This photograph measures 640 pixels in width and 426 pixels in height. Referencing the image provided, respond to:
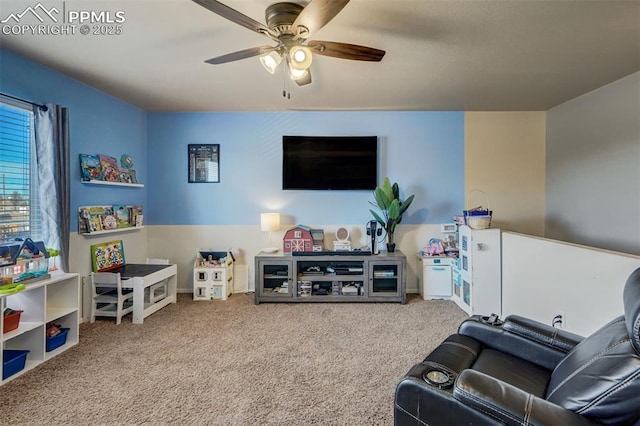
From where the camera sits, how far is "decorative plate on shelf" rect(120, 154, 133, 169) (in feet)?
11.2

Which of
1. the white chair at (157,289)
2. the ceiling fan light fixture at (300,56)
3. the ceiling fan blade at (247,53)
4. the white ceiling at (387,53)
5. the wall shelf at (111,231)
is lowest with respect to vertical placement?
the white chair at (157,289)

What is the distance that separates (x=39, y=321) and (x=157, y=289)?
4.54 feet

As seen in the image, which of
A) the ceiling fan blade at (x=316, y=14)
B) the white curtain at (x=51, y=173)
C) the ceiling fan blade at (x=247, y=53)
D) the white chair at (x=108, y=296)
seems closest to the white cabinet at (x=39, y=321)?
the white curtain at (x=51, y=173)

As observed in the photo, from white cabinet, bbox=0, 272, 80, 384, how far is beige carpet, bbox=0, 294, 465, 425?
101mm

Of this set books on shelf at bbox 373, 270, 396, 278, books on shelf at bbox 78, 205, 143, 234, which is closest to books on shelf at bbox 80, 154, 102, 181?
books on shelf at bbox 78, 205, 143, 234

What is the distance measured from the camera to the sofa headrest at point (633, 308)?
95cm

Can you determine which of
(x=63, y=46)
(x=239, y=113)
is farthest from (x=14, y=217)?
(x=239, y=113)

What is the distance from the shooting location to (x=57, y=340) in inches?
90.4

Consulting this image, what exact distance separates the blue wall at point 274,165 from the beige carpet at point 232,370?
1306 mm

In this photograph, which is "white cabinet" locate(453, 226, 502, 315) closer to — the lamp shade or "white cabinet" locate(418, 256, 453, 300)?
"white cabinet" locate(418, 256, 453, 300)

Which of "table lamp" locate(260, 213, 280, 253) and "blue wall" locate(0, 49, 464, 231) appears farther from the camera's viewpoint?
"blue wall" locate(0, 49, 464, 231)

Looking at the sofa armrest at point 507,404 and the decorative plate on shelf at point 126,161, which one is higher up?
the decorative plate on shelf at point 126,161

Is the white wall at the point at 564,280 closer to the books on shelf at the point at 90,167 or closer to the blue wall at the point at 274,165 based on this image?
the blue wall at the point at 274,165

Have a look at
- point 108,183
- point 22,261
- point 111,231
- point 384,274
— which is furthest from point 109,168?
point 384,274
